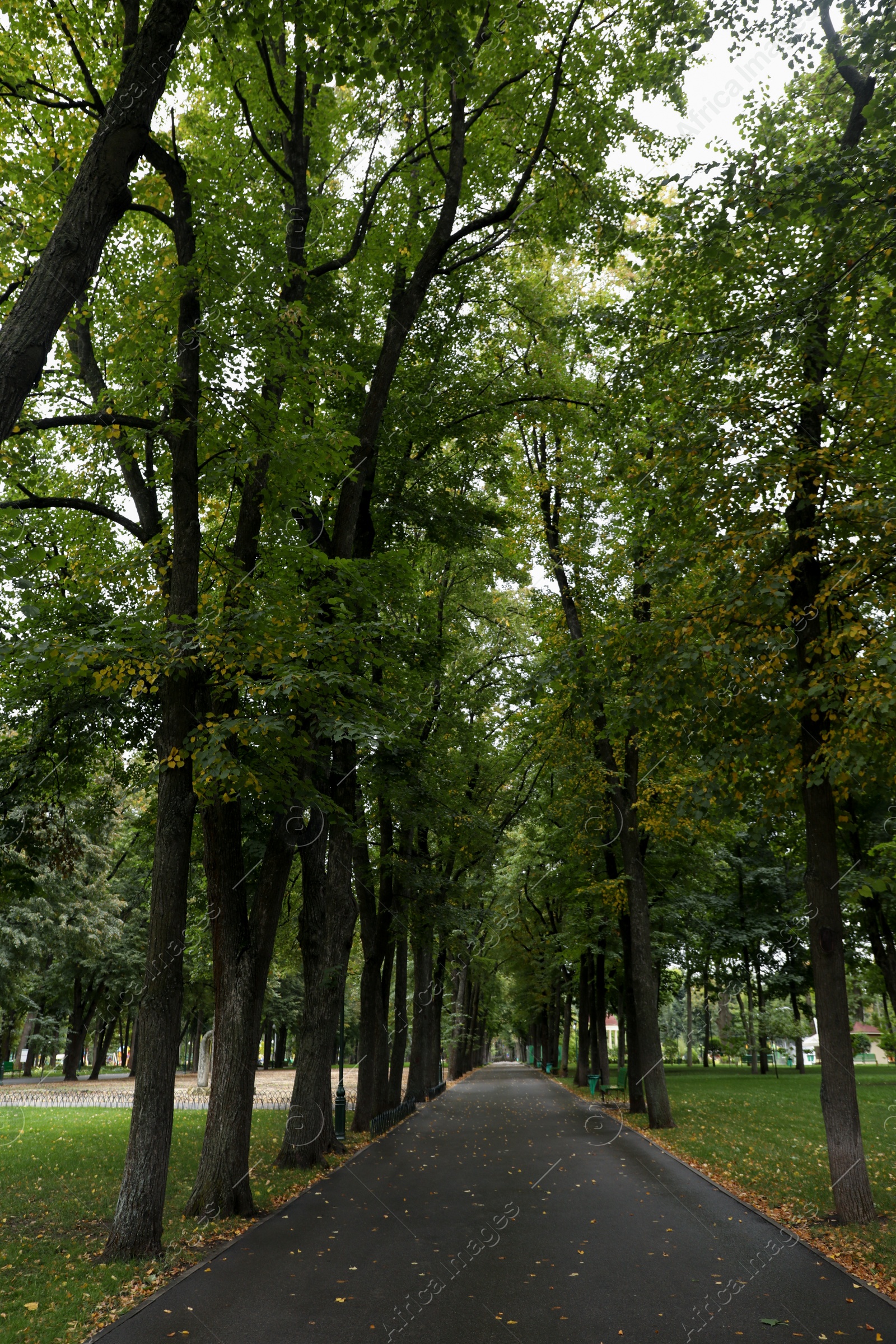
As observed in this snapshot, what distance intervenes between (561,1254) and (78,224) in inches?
359

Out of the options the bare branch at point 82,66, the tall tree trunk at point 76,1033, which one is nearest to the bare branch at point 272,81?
the bare branch at point 82,66

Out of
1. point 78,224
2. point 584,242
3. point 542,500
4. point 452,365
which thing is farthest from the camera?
point 542,500

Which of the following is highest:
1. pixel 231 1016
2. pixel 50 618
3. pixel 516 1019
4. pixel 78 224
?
pixel 78 224

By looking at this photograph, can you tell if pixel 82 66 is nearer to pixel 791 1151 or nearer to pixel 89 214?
pixel 89 214

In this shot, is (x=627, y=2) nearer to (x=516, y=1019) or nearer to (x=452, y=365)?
(x=452, y=365)

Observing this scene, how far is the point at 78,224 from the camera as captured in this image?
5.54 metres

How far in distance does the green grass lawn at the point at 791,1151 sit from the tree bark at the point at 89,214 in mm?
8940

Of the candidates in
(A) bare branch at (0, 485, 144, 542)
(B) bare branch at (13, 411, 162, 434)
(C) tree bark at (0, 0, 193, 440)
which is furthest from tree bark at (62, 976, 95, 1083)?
(C) tree bark at (0, 0, 193, 440)

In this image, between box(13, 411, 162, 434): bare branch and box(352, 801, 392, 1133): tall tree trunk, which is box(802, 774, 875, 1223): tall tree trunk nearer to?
box(13, 411, 162, 434): bare branch

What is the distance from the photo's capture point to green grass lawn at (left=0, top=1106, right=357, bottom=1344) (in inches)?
254

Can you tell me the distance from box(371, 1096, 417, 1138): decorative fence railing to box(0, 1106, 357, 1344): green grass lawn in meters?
1.62

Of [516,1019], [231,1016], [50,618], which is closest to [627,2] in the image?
[50,618]

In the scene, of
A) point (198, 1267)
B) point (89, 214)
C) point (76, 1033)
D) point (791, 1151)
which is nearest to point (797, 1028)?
point (791, 1151)

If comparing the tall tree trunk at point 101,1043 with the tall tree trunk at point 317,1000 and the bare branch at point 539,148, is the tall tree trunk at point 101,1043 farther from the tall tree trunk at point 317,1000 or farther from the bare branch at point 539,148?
the bare branch at point 539,148
